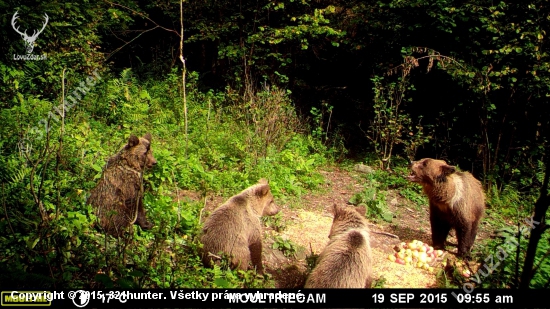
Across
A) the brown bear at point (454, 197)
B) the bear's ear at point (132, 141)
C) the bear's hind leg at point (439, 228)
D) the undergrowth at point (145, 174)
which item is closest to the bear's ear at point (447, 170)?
the brown bear at point (454, 197)

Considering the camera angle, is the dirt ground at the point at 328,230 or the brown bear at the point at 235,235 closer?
the brown bear at the point at 235,235

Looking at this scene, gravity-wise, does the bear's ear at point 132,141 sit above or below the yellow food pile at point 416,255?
above

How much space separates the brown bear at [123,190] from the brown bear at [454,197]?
4.05 metres

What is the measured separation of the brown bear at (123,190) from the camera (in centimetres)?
476

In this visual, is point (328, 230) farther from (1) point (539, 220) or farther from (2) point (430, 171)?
(1) point (539, 220)

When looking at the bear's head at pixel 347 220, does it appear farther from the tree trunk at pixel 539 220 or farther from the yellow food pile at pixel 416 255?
the tree trunk at pixel 539 220

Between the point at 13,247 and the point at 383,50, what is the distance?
388 inches

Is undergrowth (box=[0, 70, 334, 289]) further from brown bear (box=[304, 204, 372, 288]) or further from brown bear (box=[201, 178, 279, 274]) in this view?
brown bear (box=[304, 204, 372, 288])

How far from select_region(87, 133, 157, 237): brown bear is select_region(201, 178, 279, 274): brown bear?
3.19ft

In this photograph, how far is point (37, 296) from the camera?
3.10 metres

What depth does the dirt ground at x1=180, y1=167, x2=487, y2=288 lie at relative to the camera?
16.4ft

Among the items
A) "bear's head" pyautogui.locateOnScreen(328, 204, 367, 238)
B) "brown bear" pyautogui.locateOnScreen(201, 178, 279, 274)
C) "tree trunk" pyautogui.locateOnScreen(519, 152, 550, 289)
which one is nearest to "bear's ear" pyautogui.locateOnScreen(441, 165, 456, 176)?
"bear's head" pyautogui.locateOnScreen(328, 204, 367, 238)

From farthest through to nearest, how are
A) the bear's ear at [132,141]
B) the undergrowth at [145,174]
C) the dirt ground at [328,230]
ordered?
1. the bear's ear at [132,141]
2. the dirt ground at [328,230]
3. the undergrowth at [145,174]

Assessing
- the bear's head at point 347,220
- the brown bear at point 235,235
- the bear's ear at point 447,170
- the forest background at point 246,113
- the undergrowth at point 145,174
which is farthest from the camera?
the bear's ear at point 447,170
